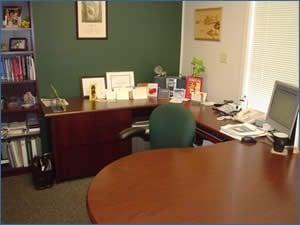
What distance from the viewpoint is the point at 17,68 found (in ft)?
10.1

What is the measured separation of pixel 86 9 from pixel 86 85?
82cm

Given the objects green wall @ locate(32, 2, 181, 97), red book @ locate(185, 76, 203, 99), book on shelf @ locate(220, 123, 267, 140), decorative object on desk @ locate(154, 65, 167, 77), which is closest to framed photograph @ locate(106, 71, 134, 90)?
green wall @ locate(32, 2, 181, 97)

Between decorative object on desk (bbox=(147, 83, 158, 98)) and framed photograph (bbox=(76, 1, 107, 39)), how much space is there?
30.2 inches

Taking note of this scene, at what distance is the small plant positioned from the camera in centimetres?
342

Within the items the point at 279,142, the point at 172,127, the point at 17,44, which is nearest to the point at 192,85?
the point at 172,127

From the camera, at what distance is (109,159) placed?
10.6ft

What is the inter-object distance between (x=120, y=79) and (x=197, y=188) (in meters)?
2.30

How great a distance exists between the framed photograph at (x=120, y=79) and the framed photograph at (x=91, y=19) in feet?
1.47

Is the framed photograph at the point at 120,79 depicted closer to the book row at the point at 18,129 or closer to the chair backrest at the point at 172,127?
the book row at the point at 18,129

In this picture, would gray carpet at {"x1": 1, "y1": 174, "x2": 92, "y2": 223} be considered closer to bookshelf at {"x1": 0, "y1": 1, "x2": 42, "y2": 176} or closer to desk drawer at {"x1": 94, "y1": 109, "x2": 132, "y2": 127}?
bookshelf at {"x1": 0, "y1": 1, "x2": 42, "y2": 176}

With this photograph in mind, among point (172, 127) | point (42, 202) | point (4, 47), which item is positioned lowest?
point (42, 202)

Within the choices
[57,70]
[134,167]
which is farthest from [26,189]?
[134,167]

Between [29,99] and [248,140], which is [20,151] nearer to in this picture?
[29,99]

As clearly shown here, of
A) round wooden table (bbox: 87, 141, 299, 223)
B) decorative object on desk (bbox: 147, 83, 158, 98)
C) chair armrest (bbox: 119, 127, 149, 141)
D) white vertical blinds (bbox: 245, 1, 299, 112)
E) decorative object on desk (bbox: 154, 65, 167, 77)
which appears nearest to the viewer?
round wooden table (bbox: 87, 141, 299, 223)
